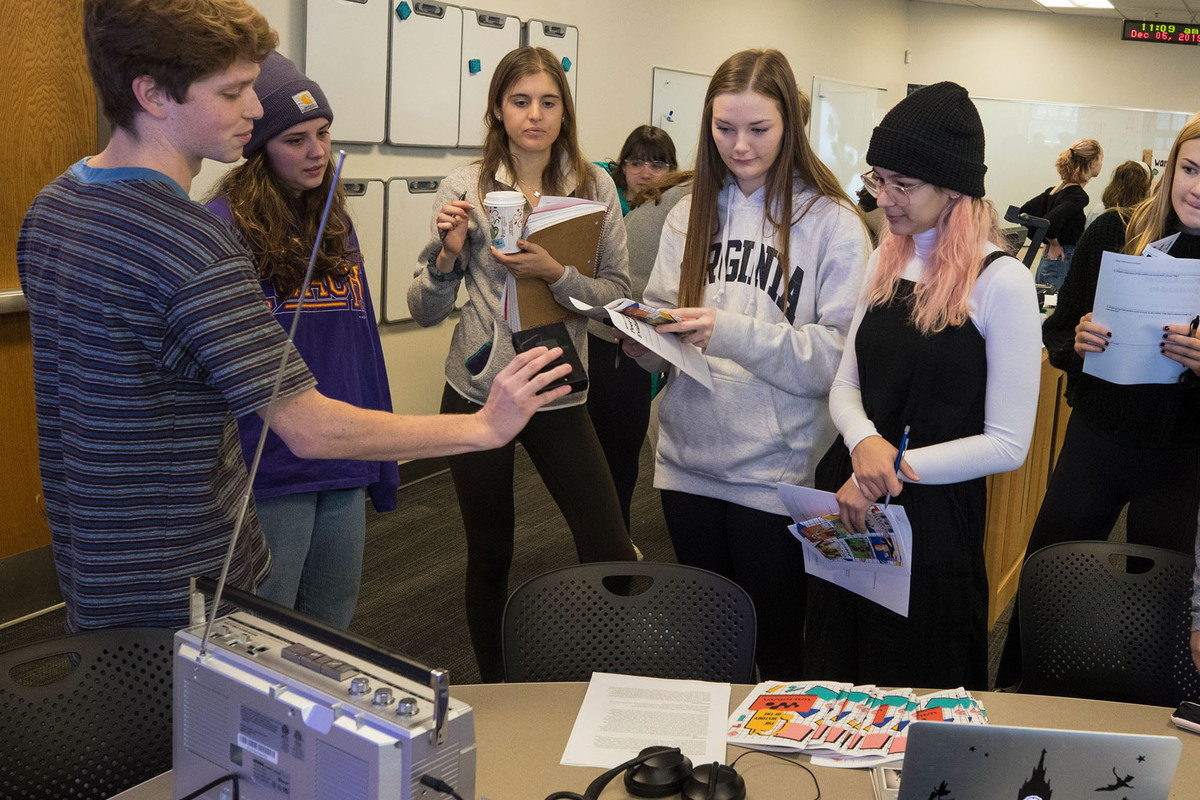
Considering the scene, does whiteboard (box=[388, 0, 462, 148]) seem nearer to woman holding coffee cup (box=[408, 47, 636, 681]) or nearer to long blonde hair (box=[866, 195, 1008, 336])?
woman holding coffee cup (box=[408, 47, 636, 681])

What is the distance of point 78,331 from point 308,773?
713 mm

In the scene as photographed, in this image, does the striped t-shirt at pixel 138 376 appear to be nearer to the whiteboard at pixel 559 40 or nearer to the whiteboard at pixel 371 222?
the whiteboard at pixel 371 222

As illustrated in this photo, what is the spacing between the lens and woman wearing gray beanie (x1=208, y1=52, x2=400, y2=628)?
6.65ft

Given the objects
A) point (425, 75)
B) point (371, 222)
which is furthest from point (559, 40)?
point (371, 222)

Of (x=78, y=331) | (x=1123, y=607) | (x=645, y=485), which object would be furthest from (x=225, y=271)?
(x=645, y=485)

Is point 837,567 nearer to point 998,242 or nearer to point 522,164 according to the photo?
point 998,242

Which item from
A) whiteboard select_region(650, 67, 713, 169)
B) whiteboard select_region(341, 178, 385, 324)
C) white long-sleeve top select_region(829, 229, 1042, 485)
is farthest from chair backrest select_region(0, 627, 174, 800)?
whiteboard select_region(650, 67, 713, 169)

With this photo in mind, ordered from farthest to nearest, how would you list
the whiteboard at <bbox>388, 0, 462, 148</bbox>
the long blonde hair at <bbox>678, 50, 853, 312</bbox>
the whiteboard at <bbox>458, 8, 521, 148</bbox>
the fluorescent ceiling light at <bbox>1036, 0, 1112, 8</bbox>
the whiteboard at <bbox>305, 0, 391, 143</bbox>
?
the fluorescent ceiling light at <bbox>1036, 0, 1112, 8</bbox> < the whiteboard at <bbox>458, 8, 521, 148</bbox> < the whiteboard at <bbox>388, 0, 462, 148</bbox> < the whiteboard at <bbox>305, 0, 391, 143</bbox> < the long blonde hair at <bbox>678, 50, 853, 312</bbox>

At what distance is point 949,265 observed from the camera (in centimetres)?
194

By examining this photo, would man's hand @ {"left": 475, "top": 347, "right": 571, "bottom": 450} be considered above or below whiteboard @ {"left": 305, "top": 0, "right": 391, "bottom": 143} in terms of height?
below

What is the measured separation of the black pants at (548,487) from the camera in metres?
2.52

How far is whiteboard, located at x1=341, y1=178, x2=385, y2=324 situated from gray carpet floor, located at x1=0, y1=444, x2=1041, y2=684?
93 cm

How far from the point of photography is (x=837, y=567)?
2.06 m

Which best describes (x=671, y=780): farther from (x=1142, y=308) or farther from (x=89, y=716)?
(x=1142, y=308)
